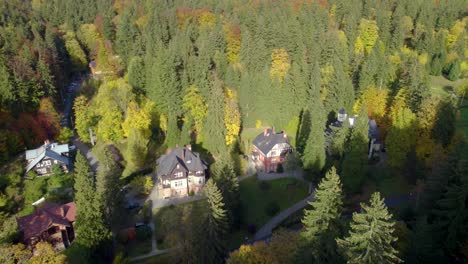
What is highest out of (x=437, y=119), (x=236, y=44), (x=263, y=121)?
(x=236, y=44)

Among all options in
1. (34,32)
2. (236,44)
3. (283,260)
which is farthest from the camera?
(34,32)

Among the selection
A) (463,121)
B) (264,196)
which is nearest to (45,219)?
(264,196)

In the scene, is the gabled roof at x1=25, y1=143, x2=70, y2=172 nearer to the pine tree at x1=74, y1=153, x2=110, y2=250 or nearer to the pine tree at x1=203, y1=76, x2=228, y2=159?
the pine tree at x1=74, y1=153, x2=110, y2=250

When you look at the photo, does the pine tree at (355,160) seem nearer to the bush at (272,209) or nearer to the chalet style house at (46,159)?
the bush at (272,209)

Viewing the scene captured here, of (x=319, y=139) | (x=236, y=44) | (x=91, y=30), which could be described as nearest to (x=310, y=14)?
(x=236, y=44)

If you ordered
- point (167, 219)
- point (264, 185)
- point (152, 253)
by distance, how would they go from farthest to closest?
point (264, 185)
point (167, 219)
point (152, 253)

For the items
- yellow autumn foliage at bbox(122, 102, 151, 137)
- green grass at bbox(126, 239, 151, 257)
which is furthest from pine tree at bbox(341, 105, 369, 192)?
yellow autumn foliage at bbox(122, 102, 151, 137)

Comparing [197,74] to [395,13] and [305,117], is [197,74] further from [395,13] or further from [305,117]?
[395,13]

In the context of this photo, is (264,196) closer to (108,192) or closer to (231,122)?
(231,122)
